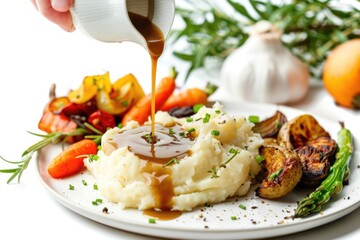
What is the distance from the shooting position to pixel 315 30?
838cm

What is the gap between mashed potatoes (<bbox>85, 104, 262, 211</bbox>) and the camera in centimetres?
499

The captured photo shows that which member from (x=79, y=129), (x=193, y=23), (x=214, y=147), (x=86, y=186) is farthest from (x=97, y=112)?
(x=193, y=23)

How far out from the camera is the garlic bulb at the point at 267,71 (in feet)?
25.0

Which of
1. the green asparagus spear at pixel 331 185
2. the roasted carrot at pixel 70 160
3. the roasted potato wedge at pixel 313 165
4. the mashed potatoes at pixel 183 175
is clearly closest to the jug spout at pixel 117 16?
the mashed potatoes at pixel 183 175

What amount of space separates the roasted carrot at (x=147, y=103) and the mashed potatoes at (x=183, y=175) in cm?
128

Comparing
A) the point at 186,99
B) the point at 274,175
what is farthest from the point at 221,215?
the point at 186,99

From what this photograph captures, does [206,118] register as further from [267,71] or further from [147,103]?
[267,71]

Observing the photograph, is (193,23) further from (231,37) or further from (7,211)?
(7,211)

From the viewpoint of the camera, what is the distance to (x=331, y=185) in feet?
16.8

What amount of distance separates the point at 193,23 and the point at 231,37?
0.62m

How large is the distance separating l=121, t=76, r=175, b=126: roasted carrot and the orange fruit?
6.19 feet

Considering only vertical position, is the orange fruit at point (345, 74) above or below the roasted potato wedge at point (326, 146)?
below

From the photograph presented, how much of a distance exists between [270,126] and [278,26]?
219cm

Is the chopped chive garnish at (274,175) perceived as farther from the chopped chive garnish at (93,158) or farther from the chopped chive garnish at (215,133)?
the chopped chive garnish at (93,158)
